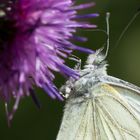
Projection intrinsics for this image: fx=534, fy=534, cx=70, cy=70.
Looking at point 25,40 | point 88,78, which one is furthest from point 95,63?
point 25,40

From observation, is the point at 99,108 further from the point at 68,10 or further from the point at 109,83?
the point at 68,10

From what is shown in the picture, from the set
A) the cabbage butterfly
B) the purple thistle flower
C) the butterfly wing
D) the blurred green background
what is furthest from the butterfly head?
the blurred green background

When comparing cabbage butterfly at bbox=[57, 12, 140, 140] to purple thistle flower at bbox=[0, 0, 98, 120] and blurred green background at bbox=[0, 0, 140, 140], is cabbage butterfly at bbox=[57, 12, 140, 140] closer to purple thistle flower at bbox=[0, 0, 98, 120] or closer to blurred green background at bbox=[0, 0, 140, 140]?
purple thistle flower at bbox=[0, 0, 98, 120]

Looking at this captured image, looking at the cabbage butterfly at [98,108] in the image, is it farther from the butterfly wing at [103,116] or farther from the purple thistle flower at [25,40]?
the purple thistle flower at [25,40]

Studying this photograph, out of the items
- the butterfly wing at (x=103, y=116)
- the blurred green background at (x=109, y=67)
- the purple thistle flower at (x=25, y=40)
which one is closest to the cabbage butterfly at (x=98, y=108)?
the butterfly wing at (x=103, y=116)

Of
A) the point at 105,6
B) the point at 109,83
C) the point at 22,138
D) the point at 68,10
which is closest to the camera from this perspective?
the point at 68,10

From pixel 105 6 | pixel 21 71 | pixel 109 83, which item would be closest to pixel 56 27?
pixel 21 71

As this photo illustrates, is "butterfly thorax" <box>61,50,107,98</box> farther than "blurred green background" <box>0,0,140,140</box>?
No
